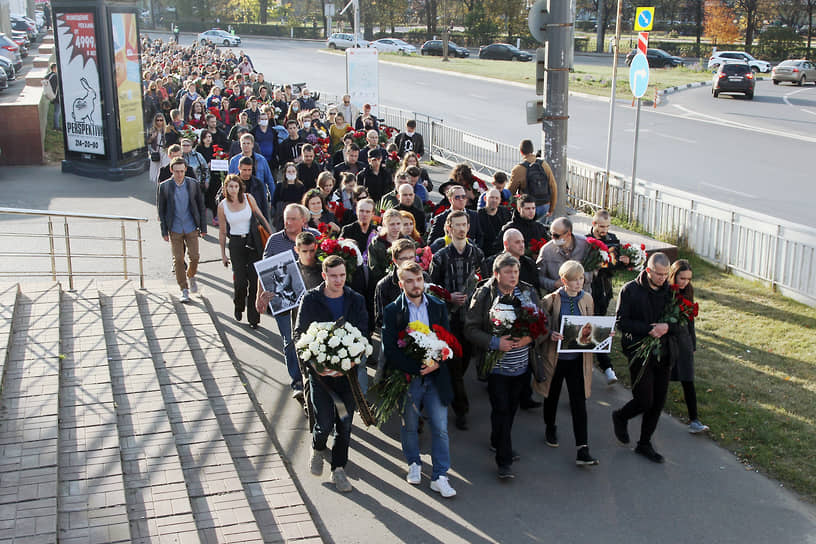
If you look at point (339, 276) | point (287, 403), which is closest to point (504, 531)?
point (339, 276)

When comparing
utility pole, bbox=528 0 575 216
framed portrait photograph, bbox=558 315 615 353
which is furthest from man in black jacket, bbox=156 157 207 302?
framed portrait photograph, bbox=558 315 615 353

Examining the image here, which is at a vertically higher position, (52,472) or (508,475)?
(52,472)

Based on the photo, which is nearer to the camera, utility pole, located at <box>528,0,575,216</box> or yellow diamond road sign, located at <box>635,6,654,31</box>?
utility pole, located at <box>528,0,575,216</box>

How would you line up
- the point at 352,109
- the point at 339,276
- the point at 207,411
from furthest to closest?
the point at 352,109 < the point at 207,411 < the point at 339,276

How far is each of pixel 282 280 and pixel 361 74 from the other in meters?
16.3

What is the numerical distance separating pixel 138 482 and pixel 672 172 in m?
18.7

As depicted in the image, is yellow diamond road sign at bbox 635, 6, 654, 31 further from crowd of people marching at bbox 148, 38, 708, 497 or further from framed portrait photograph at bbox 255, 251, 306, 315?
framed portrait photograph at bbox 255, 251, 306, 315

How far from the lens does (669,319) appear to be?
7340 millimetres

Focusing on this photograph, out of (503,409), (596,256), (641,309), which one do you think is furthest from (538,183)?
(503,409)

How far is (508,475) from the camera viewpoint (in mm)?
6922

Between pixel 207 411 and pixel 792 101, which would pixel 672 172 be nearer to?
pixel 207 411

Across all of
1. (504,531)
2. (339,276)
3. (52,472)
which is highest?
(339,276)

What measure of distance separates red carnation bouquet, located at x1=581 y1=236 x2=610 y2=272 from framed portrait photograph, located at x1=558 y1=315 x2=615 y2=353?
153 cm

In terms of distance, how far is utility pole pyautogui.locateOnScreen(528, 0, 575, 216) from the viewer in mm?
10141
